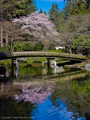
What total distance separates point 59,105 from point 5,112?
2755 millimetres

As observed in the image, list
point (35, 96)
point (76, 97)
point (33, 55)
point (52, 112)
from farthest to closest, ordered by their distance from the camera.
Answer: point (33, 55) < point (35, 96) < point (76, 97) < point (52, 112)

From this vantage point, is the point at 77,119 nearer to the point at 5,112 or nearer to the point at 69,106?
the point at 69,106

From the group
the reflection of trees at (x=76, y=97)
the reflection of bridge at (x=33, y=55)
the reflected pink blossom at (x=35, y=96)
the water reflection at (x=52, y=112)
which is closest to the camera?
the water reflection at (x=52, y=112)

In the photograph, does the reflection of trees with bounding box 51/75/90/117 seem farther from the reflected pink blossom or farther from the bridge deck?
the bridge deck

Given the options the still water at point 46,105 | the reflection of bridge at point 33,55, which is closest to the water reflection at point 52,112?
the still water at point 46,105

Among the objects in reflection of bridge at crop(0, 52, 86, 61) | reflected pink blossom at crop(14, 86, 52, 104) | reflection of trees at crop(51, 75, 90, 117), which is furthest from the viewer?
reflection of bridge at crop(0, 52, 86, 61)

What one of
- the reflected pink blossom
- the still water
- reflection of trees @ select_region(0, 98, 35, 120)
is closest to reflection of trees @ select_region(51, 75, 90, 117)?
the still water

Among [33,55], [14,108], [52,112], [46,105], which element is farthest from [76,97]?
[33,55]

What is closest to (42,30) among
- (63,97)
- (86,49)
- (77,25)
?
(77,25)

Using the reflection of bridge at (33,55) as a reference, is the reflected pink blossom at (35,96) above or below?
below

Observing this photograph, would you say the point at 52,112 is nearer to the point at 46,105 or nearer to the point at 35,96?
the point at 46,105

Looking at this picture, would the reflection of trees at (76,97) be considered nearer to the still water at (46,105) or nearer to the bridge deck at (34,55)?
the still water at (46,105)

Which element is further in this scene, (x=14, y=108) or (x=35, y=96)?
(x=35, y=96)

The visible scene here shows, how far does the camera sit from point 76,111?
9.16 m
